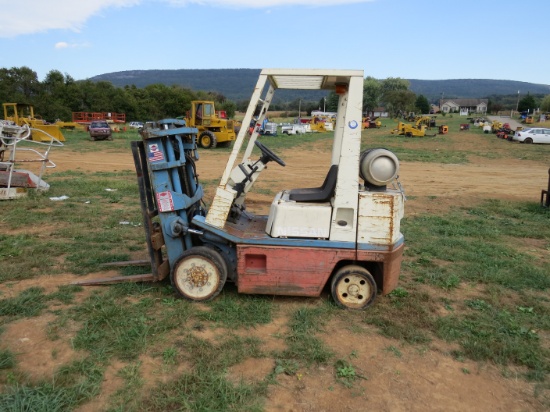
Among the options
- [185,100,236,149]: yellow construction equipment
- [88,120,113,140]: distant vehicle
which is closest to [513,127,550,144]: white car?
[185,100,236,149]: yellow construction equipment

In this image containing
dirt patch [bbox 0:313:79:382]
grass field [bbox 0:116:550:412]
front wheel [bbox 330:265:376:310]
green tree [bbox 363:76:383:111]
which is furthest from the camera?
green tree [bbox 363:76:383:111]

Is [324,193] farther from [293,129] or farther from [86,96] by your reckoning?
[86,96]

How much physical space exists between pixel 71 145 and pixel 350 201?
2414 cm

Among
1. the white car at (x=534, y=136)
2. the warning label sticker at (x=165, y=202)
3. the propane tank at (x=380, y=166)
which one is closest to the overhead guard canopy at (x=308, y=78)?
the propane tank at (x=380, y=166)

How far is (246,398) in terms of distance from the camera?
3.15m

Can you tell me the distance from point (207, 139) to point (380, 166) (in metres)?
20.5

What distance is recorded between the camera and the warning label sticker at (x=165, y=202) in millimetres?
4652

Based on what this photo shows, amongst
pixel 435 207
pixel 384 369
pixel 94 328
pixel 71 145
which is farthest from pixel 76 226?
pixel 71 145

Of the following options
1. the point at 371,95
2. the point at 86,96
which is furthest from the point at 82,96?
the point at 371,95

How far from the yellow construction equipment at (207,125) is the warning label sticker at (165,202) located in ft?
64.8

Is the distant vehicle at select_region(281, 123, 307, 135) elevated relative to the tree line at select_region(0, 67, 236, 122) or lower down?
lower down

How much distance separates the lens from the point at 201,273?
463 centimetres

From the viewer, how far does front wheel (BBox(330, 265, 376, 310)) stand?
4.54 meters

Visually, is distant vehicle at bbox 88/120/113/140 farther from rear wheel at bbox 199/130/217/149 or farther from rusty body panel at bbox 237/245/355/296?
rusty body panel at bbox 237/245/355/296
